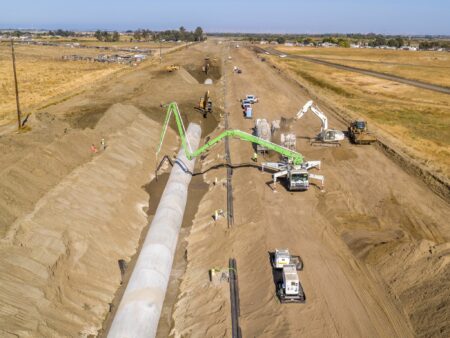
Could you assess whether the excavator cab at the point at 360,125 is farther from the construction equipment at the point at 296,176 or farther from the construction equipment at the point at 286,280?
the construction equipment at the point at 286,280

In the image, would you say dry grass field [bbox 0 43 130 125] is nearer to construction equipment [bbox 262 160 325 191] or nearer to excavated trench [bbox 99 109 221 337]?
excavated trench [bbox 99 109 221 337]

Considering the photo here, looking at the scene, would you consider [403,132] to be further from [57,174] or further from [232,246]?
[57,174]

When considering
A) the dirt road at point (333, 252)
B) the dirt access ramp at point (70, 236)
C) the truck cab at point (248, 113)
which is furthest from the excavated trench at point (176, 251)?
the truck cab at point (248, 113)

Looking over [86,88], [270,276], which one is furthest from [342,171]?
[86,88]

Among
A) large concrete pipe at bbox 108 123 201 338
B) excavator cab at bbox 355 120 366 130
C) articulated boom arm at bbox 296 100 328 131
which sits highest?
articulated boom arm at bbox 296 100 328 131

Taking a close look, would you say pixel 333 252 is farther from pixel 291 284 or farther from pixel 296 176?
pixel 296 176

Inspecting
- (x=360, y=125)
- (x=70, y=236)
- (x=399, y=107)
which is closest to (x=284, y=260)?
(x=70, y=236)

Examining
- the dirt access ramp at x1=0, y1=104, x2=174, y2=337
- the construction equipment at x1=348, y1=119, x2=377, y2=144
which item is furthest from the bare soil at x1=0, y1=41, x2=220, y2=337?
the construction equipment at x1=348, y1=119, x2=377, y2=144

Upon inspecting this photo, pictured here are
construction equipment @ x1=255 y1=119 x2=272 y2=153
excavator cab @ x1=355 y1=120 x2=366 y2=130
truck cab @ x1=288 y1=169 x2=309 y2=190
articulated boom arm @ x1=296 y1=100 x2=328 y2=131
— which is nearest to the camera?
Result: truck cab @ x1=288 y1=169 x2=309 y2=190
